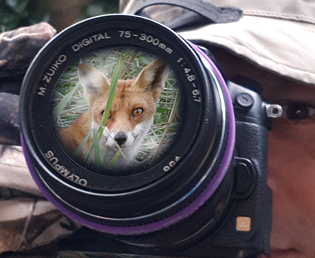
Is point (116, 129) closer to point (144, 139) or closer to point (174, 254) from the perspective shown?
point (144, 139)

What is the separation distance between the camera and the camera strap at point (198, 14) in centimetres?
47

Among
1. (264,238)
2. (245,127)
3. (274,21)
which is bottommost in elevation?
(264,238)

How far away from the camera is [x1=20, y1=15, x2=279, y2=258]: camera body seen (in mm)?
287

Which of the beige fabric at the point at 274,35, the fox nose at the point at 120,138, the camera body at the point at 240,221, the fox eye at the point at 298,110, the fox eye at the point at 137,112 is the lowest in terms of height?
the camera body at the point at 240,221

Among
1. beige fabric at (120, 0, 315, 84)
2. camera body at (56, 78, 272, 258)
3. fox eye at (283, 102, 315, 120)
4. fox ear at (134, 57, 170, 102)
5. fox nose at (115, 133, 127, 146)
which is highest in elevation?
beige fabric at (120, 0, 315, 84)

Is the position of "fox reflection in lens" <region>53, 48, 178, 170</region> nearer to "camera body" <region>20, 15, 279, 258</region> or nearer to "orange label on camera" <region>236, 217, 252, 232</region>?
"camera body" <region>20, 15, 279, 258</region>

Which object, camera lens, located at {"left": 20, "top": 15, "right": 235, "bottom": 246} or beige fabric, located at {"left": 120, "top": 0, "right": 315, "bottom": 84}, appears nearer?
camera lens, located at {"left": 20, "top": 15, "right": 235, "bottom": 246}

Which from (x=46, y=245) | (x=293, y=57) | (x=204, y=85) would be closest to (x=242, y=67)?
(x=293, y=57)

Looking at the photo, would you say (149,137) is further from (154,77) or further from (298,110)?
(298,110)

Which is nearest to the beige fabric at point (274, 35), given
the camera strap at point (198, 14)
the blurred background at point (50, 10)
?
the camera strap at point (198, 14)

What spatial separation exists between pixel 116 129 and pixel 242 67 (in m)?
0.23

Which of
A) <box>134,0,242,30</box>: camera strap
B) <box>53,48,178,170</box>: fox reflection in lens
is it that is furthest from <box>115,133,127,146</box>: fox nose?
<box>134,0,242,30</box>: camera strap

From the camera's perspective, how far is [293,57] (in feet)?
1.40

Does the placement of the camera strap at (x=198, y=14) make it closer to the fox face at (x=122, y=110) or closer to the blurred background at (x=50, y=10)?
the fox face at (x=122, y=110)
